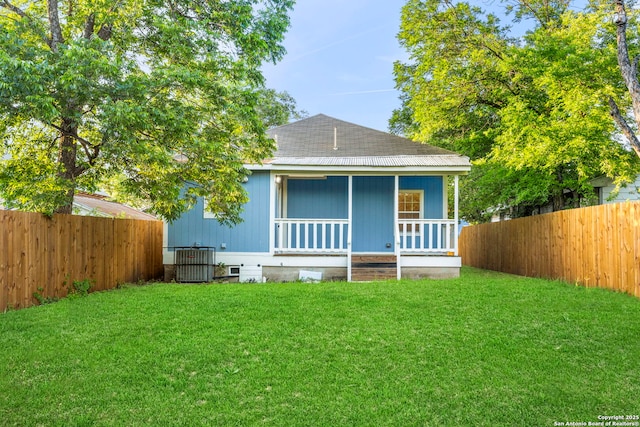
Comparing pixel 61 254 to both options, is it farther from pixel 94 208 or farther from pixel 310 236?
pixel 94 208

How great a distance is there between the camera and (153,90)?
6.51 meters

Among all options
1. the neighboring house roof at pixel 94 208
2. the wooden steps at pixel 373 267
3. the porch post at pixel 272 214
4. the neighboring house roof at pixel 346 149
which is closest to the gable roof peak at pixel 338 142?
the neighboring house roof at pixel 346 149

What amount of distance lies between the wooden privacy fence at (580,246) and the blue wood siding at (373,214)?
3667mm

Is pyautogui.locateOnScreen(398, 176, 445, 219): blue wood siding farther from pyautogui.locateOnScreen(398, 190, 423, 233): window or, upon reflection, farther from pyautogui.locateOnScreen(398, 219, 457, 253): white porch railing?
pyautogui.locateOnScreen(398, 219, 457, 253): white porch railing

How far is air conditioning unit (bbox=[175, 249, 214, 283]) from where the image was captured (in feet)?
30.7

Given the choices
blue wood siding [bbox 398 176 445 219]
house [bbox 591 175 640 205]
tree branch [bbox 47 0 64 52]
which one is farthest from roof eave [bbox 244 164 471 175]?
house [bbox 591 175 640 205]

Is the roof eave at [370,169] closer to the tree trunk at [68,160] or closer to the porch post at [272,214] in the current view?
the porch post at [272,214]

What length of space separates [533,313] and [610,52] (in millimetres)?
7413

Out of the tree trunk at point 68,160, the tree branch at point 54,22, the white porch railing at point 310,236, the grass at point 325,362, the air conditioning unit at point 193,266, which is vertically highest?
the tree branch at point 54,22

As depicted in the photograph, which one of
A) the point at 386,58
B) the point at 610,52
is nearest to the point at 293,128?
the point at 386,58

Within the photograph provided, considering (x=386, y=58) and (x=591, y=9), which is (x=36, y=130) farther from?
(x=591, y=9)

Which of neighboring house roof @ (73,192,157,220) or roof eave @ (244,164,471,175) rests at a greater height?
roof eave @ (244,164,471,175)

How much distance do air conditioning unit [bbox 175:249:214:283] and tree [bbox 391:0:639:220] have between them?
8123 millimetres

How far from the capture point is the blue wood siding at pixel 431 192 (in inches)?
421
